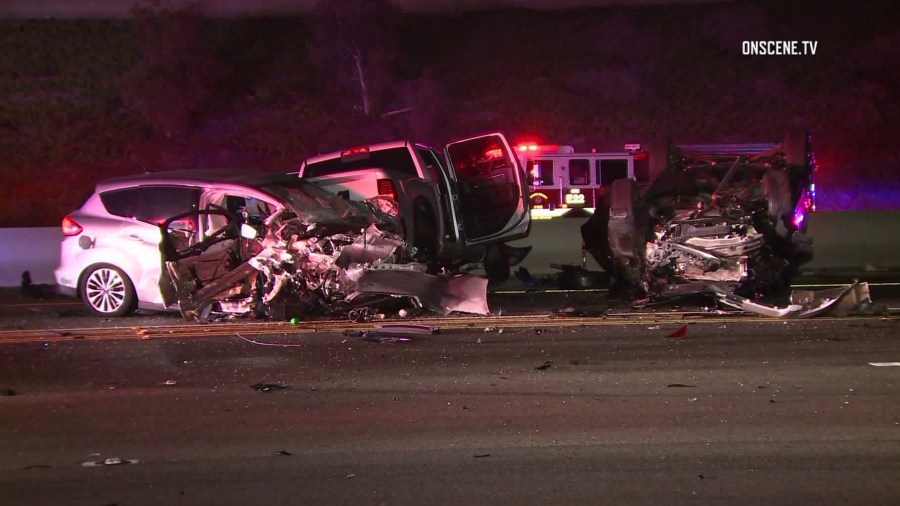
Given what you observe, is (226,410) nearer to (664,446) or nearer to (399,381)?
(399,381)

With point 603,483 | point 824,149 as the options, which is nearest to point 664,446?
point 603,483

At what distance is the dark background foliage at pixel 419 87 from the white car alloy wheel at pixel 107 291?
16.3m

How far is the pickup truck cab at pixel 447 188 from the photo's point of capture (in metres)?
10.3

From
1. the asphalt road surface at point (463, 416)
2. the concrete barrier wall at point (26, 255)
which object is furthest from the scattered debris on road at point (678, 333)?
the concrete barrier wall at point (26, 255)

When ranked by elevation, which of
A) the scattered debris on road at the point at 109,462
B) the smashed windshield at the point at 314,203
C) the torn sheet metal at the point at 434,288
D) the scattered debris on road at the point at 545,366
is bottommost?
the scattered debris on road at the point at 109,462

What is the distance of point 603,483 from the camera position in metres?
4.34

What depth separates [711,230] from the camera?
30.1 ft

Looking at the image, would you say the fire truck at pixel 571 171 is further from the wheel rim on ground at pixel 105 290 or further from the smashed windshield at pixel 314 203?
the wheel rim on ground at pixel 105 290

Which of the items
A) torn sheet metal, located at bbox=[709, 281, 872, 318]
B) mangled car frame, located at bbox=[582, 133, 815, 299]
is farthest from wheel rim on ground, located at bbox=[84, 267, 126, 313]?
torn sheet metal, located at bbox=[709, 281, 872, 318]

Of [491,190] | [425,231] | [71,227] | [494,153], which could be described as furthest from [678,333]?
[71,227]

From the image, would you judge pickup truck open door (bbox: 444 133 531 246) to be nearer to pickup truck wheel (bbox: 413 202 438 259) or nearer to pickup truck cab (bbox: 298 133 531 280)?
pickup truck cab (bbox: 298 133 531 280)

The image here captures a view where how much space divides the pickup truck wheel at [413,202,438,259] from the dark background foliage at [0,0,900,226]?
1795 cm

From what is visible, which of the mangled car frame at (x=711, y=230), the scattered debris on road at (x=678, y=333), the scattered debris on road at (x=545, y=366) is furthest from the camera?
the mangled car frame at (x=711, y=230)

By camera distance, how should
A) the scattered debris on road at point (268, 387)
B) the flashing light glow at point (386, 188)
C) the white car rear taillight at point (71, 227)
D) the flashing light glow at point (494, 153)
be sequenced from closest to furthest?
the scattered debris on road at point (268, 387) < the white car rear taillight at point (71, 227) < the flashing light glow at point (386, 188) < the flashing light glow at point (494, 153)
